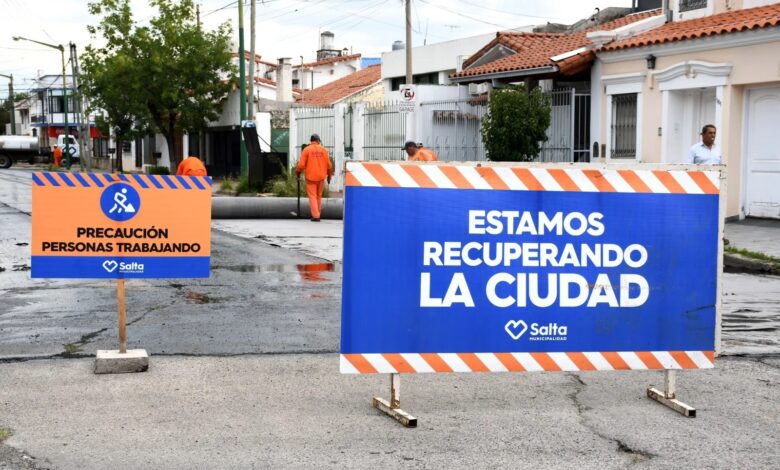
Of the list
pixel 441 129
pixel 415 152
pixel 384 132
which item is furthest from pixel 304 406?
pixel 384 132

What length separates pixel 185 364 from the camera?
736 centimetres

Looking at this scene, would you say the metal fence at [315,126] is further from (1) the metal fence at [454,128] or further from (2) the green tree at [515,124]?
(2) the green tree at [515,124]

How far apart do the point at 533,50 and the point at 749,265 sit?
1425 cm

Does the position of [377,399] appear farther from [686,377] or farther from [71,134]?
[71,134]

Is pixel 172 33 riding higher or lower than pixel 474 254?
higher

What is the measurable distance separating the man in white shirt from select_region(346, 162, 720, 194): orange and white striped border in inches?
306

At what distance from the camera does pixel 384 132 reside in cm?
2908

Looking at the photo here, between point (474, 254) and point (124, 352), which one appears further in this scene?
point (124, 352)

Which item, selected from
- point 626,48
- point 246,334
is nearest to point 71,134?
point 626,48

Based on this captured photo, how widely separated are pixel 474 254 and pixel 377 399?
3.48 feet

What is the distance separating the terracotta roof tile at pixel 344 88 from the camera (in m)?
49.5

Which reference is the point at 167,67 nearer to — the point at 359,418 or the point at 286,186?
the point at 286,186

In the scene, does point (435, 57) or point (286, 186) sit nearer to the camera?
point (286, 186)

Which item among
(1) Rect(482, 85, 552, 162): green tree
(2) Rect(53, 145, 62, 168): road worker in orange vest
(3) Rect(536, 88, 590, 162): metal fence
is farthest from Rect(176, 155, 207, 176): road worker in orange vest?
(2) Rect(53, 145, 62, 168): road worker in orange vest
